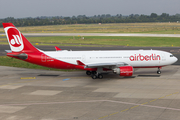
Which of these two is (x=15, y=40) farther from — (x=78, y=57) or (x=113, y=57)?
(x=113, y=57)

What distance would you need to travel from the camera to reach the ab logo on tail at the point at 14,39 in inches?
1599

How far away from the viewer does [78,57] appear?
138ft

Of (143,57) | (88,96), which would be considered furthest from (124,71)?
(88,96)

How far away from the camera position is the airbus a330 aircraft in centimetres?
4084

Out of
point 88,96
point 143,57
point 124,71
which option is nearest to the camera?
point 88,96

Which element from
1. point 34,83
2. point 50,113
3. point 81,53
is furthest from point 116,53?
point 50,113

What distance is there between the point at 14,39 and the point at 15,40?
0.75 feet

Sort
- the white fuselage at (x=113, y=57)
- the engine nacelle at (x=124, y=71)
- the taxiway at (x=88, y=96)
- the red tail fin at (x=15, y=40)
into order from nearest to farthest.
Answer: the taxiway at (x=88, y=96) < the engine nacelle at (x=124, y=71) < the red tail fin at (x=15, y=40) < the white fuselage at (x=113, y=57)

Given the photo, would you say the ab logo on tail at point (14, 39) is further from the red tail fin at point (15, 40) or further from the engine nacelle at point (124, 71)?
the engine nacelle at point (124, 71)

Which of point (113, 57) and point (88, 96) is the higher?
point (113, 57)

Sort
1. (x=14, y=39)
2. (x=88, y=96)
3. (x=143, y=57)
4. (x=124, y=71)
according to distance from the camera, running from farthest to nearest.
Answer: (x=143, y=57) < (x=14, y=39) < (x=124, y=71) < (x=88, y=96)

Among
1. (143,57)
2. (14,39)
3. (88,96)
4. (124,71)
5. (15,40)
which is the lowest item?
(88,96)

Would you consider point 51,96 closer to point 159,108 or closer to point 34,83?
point 34,83

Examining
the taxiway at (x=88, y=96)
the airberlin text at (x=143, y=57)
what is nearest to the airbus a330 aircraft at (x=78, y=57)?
the airberlin text at (x=143, y=57)
